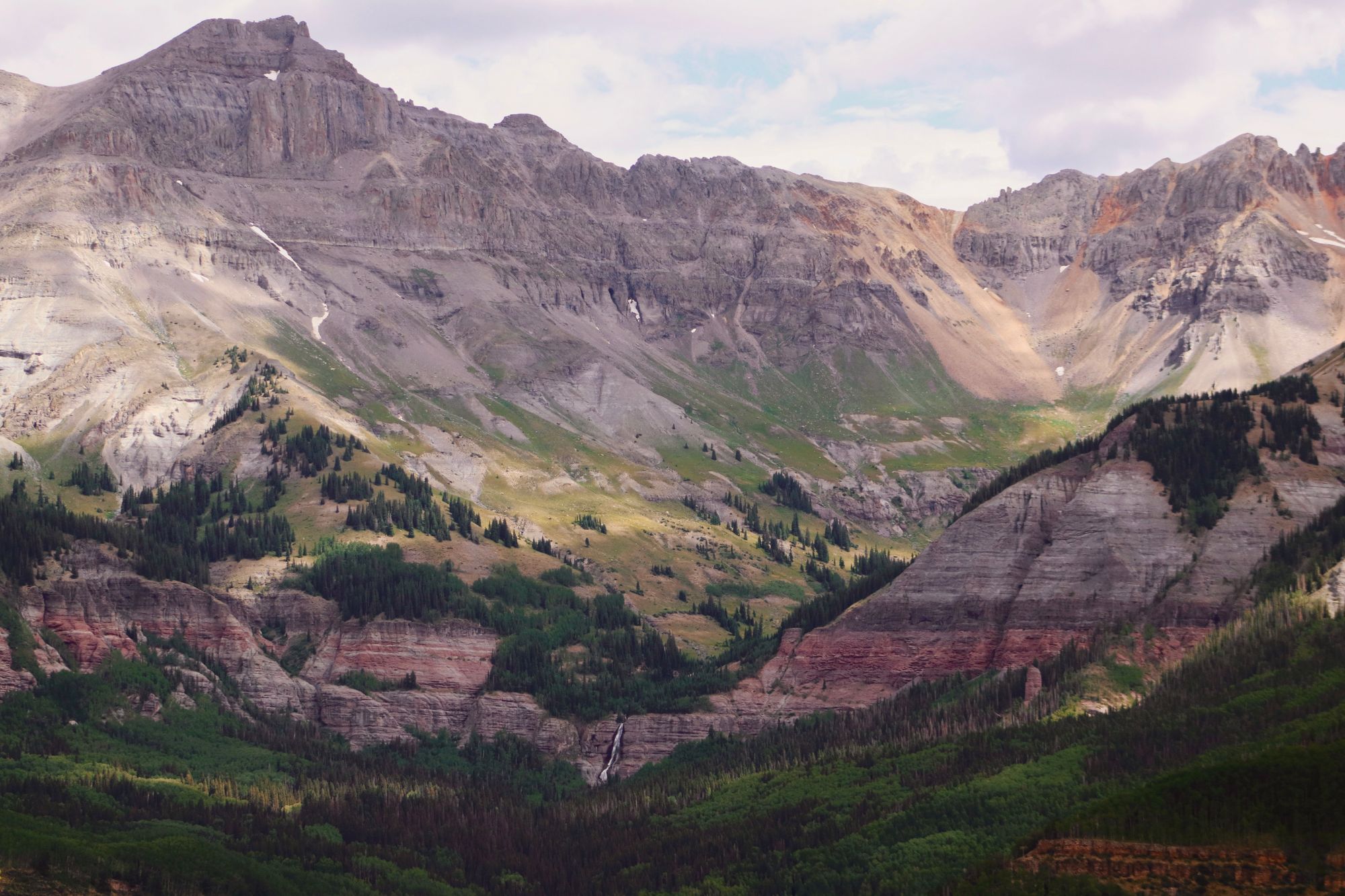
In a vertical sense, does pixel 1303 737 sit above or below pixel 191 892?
above

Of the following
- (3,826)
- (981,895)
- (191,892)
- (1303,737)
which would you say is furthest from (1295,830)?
(3,826)

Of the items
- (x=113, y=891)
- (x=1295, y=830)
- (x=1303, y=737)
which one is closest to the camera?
(x=1295, y=830)

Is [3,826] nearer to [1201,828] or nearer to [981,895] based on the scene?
[981,895]

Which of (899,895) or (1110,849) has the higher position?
(1110,849)

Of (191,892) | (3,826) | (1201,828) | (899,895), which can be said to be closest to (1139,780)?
(899,895)

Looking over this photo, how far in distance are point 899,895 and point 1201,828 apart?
52351mm

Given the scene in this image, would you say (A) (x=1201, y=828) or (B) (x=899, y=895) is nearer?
(A) (x=1201, y=828)

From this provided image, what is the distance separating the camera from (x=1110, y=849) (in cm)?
14912

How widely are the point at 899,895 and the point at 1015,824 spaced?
1490 centimetres

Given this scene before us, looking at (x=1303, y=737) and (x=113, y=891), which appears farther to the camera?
(x=113, y=891)

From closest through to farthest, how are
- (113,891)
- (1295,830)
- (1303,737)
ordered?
1. (1295,830)
2. (1303,737)
3. (113,891)

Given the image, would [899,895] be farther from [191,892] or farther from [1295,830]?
[191,892]

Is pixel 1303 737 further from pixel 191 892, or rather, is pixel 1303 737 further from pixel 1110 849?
pixel 191 892

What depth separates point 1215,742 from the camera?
196 metres
